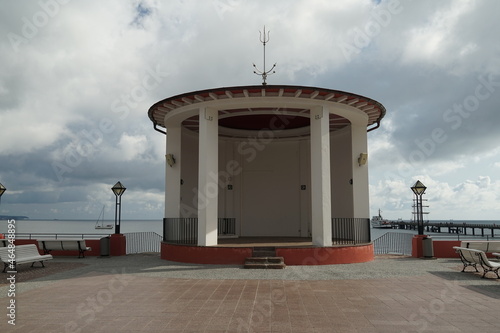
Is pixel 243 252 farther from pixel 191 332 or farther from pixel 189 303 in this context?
pixel 191 332

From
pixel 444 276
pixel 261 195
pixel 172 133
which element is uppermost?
pixel 172 133

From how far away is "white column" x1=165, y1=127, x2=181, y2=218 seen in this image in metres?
15.0

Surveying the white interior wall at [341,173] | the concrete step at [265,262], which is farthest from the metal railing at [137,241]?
the white interior wall at [341,173]

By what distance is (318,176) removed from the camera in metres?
12.8

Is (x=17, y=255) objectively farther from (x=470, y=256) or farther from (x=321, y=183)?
Result: (x=470, y=256)

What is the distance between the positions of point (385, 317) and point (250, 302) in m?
2.35

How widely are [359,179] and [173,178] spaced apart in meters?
7.01

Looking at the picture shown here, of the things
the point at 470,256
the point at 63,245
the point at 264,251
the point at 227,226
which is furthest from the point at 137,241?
the point at 470,256

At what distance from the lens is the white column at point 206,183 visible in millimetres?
12688

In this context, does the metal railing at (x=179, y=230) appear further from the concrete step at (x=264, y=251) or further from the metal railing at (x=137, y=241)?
the metal railing at (x=137, y=241)

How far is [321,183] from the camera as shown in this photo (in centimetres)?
1262

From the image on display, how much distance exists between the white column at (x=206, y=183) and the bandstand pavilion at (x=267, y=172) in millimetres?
32

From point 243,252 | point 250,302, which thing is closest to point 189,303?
point 250,302

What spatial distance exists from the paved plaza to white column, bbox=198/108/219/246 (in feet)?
4.31
